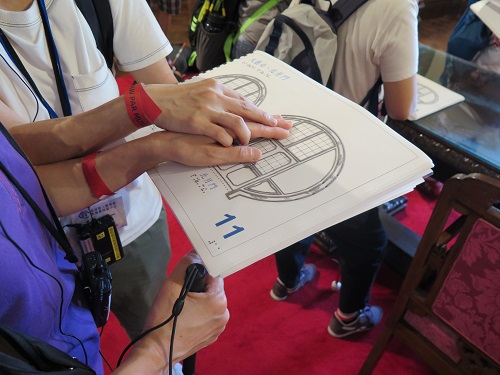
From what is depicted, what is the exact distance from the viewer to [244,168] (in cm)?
63

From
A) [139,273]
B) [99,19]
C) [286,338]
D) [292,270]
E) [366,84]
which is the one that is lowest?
[286,338]

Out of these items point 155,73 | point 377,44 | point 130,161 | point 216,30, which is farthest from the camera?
point 216,30

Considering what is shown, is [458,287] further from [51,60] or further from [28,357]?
[51,60]

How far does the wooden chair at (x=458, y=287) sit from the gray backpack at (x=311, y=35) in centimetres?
45

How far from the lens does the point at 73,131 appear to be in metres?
0.66

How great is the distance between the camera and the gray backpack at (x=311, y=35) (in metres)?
1.01

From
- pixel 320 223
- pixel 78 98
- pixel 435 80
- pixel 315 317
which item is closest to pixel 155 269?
pixel 78 98

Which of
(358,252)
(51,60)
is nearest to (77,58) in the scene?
(51,60)

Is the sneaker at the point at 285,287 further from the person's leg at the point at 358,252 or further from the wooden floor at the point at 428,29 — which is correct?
the wooden floor at the point at 428,29

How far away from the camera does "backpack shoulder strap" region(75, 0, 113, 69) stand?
73 cm

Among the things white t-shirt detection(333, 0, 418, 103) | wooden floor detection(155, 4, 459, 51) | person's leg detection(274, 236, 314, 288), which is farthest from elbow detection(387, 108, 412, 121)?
wooden floor detection(155, 4, 459, 51)

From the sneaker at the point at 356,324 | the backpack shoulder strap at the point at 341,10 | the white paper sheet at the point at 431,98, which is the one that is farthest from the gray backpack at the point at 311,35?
the sneaker at the point at 356,324

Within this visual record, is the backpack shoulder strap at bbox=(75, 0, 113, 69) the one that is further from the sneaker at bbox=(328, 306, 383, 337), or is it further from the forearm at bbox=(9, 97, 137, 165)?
the sneaker at bbox=(328, 306, 383, 337)

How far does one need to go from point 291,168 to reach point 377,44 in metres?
0.54
